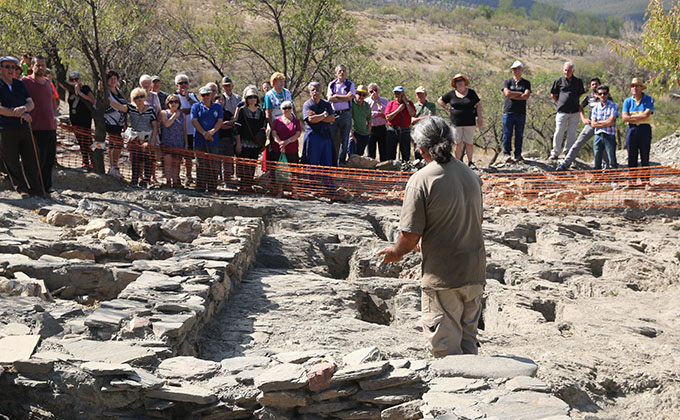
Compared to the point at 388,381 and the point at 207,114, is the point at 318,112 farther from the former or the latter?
the point at 388,381

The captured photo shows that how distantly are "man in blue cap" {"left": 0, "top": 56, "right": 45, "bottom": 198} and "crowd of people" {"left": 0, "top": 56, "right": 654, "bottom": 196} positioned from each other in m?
0.03

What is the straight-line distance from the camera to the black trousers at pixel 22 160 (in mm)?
9180

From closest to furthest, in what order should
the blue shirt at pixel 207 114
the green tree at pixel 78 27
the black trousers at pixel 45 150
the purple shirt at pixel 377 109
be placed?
1. the black trousers at pixel 45 150
2. the blue shirt at pixel 207 114
3. the green tree at pixel 78 27
4. the purple shirt at pixel 377 109

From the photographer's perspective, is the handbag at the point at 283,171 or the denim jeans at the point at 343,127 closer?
the handbag at the point at 283,171

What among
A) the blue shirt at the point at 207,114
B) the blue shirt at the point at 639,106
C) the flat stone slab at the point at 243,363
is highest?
the blue shirt at the point at 639,106

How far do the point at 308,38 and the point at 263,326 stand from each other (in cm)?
1240

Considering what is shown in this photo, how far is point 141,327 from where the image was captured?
527cm

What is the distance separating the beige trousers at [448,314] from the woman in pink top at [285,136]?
7.21 metres

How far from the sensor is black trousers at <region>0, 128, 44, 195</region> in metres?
9.18

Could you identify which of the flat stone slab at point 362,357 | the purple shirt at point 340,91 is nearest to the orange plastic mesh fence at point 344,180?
the purple shirt at point 340,91

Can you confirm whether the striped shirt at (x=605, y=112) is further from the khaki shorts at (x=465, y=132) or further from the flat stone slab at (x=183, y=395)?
the flat stone slab at (x=183, y=395)

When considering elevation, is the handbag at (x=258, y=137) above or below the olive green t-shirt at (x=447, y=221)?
above

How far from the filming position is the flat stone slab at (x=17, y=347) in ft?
15.1

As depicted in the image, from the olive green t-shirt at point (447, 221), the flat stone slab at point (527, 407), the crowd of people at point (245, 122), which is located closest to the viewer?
the flat stone slab at point (527, 407)
